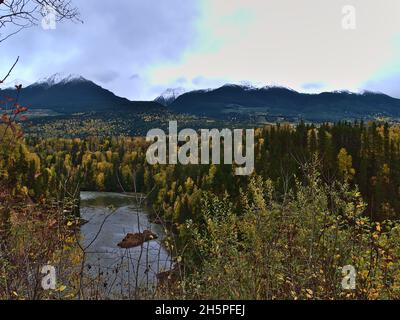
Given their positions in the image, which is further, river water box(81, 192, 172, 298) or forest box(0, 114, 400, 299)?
forest box(0, 114, 400, 299)

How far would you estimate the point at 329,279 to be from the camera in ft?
13.4

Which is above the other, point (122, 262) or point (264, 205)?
point (122, 262)

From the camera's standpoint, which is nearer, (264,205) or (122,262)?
(122,262)

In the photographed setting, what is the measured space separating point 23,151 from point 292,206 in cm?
6364

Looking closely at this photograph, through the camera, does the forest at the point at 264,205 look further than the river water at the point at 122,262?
Yes

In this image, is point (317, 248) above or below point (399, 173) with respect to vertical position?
above

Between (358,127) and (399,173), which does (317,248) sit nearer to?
(399,173)
